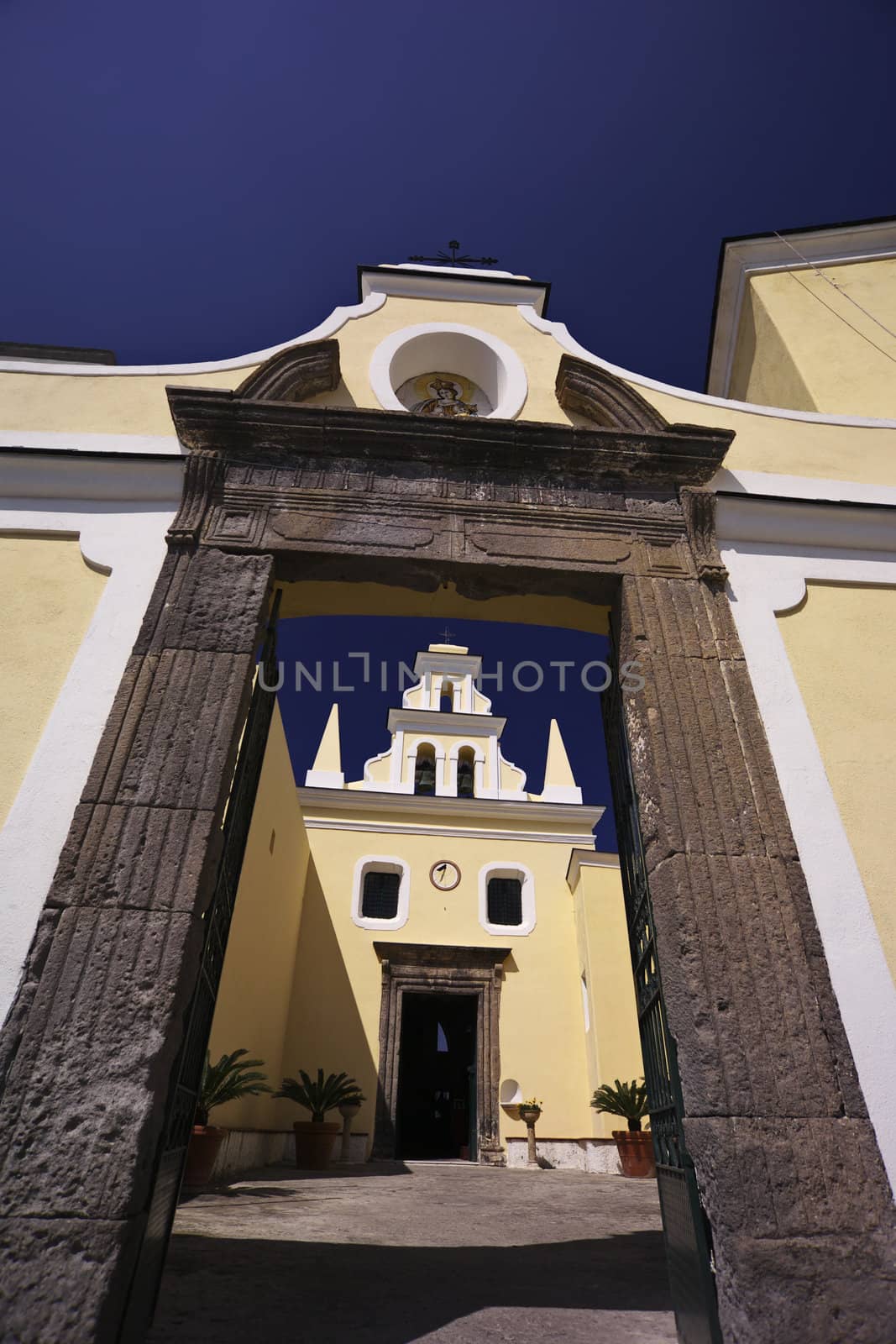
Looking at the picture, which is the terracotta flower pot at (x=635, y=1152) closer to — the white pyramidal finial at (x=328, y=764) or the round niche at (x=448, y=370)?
the white pyramidal finial at (x=328, y=764)

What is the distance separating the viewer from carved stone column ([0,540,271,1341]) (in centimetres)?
223

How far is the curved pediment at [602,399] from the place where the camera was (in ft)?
14.2

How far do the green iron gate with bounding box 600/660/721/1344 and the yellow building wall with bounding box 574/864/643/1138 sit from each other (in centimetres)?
698

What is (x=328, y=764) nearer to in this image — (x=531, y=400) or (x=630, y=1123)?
(x=630, y=1123)

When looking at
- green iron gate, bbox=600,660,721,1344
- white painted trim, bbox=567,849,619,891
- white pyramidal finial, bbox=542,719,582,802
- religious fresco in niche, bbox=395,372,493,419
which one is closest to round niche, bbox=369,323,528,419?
religious fresco in niche, bbox=395,372,493,419

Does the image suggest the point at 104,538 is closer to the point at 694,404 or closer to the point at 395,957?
the point at 694,404

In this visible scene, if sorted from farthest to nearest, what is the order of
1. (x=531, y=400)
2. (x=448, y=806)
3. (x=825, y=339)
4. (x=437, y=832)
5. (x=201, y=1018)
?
(x=448, y=806) < (x=437, y=832) < (x=825, y=339) < (x=531, y=400) < (x=201, y=1018)

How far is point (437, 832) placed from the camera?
12680 mm

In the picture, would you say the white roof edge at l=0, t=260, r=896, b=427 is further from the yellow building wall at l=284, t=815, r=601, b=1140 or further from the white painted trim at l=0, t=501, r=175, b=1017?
the yellow building wall at l=284, t=815, r=601, b=1140

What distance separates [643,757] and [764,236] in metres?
4.73

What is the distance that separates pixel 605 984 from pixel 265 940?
4.77 metres

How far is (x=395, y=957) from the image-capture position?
11414 millimetres

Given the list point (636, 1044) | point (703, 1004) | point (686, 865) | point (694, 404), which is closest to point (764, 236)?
point (694, 404)

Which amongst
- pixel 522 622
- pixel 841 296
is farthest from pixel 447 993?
pixel 841 296
